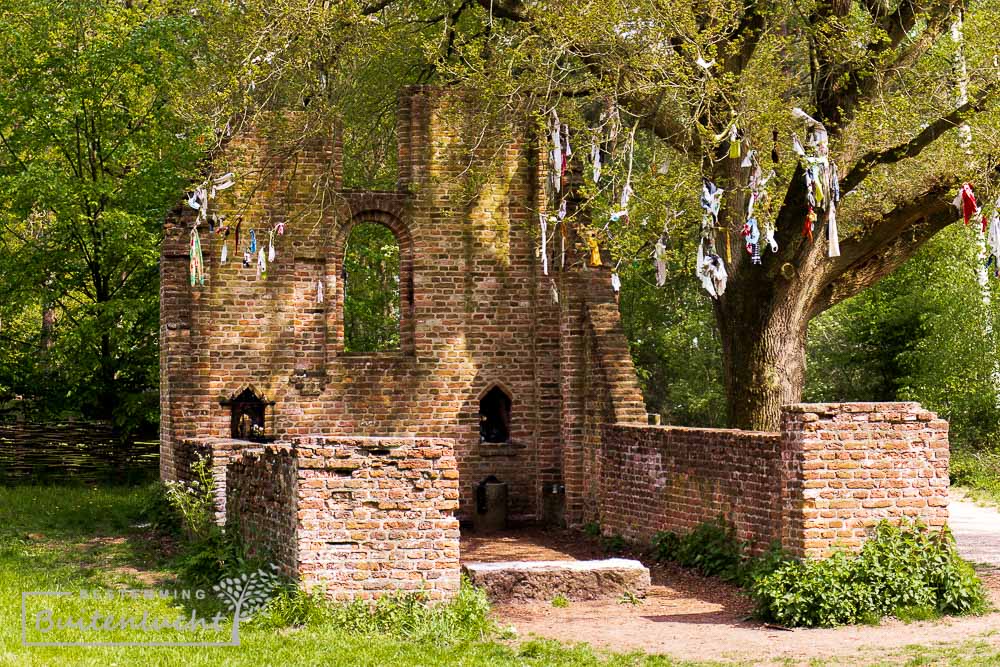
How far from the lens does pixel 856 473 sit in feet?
34.7

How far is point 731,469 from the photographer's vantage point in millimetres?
12250

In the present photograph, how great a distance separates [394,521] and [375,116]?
1345 centimetres

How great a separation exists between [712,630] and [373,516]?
9.45 ft

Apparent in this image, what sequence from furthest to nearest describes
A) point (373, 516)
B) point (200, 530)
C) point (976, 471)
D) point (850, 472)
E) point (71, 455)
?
point (71, 455), point (976, 471), point (200, 530), point (850, 472), point (373, 516)

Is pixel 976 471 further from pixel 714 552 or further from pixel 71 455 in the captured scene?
pixel 71 455

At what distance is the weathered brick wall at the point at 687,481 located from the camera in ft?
38.1

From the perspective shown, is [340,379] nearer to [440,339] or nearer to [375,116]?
[440,339]

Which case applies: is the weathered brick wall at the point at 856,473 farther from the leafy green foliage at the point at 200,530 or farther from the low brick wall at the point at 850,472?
the leafy green foliage at the point at 200,530

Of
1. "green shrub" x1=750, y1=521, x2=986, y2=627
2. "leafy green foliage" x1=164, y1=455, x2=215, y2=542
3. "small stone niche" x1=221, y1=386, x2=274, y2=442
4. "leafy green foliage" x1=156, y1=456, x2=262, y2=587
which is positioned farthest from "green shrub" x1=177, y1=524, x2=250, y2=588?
"green shrub" x1=750, y1=521, x2=986, y2=627

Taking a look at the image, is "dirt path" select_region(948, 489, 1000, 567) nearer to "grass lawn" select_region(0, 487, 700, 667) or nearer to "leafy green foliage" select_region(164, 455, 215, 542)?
"grass lawn" select_region(0, 487, 700, 667)

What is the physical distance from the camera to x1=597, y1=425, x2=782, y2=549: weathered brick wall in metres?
11.6

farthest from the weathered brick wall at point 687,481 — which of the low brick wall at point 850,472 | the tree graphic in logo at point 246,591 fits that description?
the tree graphic in logo at point 246,591

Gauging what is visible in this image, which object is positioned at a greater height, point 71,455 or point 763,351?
point 763,351

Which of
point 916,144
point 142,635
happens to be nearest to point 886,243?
point 916,144
